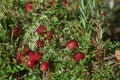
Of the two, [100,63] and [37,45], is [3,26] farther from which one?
[100,63]

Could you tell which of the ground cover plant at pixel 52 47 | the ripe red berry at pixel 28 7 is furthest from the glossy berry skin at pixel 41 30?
the ripe red berry at pixel 28 7

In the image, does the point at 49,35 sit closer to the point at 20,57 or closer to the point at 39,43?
Result: the point at 39,43

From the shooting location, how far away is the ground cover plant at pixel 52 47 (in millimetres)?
2141

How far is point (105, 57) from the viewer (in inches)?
89.4

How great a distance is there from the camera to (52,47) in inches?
89.0

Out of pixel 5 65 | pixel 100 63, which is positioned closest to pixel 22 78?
pixel 5 65

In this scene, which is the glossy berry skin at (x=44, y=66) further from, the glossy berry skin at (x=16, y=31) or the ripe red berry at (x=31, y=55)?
the glossy berry skin at (x=16, y=31)

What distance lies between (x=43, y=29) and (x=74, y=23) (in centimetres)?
25

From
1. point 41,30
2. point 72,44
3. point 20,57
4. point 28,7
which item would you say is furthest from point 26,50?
point 28,7

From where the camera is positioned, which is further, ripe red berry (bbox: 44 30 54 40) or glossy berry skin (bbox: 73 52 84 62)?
ripe red berry (bbox: 44 30 54 40)

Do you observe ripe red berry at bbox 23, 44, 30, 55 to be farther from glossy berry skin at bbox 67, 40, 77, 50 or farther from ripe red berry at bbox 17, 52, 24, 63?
glossy berry skin at bbox 67, 40, 77, 50

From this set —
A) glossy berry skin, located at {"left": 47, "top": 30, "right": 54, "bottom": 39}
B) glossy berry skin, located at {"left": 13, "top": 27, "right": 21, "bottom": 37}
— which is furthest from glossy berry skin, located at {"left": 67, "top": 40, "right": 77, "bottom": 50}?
glossy berry skin, located at {"left": 13, "top": 27, "right": 21, "bottom": 37}

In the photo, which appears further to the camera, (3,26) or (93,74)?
(3,26)

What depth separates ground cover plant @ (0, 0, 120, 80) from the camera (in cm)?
214
